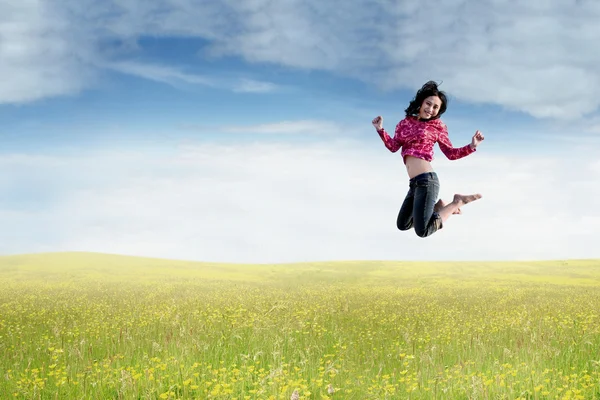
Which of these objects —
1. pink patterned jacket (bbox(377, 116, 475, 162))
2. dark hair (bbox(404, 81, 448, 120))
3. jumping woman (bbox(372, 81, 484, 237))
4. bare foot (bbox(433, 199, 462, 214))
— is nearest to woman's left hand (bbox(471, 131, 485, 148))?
jumping woman (bbox(372, 81, 484, 237))

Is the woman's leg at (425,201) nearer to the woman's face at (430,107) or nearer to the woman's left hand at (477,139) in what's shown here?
the woman's left hand at (477,139)

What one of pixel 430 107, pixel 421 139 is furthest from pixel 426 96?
pixel 421 139

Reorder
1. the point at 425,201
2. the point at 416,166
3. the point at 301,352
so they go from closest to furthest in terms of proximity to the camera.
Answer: the point at 301,352
the point at 425,201
the point at 416,166

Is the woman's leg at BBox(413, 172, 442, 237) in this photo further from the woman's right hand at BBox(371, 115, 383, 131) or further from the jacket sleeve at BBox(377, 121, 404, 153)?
the woman's right hand at BBox(371, 115, 383, 131)

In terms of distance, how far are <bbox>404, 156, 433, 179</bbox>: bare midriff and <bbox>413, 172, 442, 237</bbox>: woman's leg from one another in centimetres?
10

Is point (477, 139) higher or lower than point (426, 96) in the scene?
lower

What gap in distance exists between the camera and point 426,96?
8469mm

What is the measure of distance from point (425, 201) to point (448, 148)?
4.00ft

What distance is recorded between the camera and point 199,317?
12.8m

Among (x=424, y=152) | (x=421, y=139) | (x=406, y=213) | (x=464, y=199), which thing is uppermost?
(x=421, y=139)

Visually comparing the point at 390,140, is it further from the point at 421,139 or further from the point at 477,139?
the point at 477,139

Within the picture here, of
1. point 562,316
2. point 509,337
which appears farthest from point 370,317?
point 562,316

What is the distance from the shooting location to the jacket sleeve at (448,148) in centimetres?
851

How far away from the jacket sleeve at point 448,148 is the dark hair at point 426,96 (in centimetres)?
28
